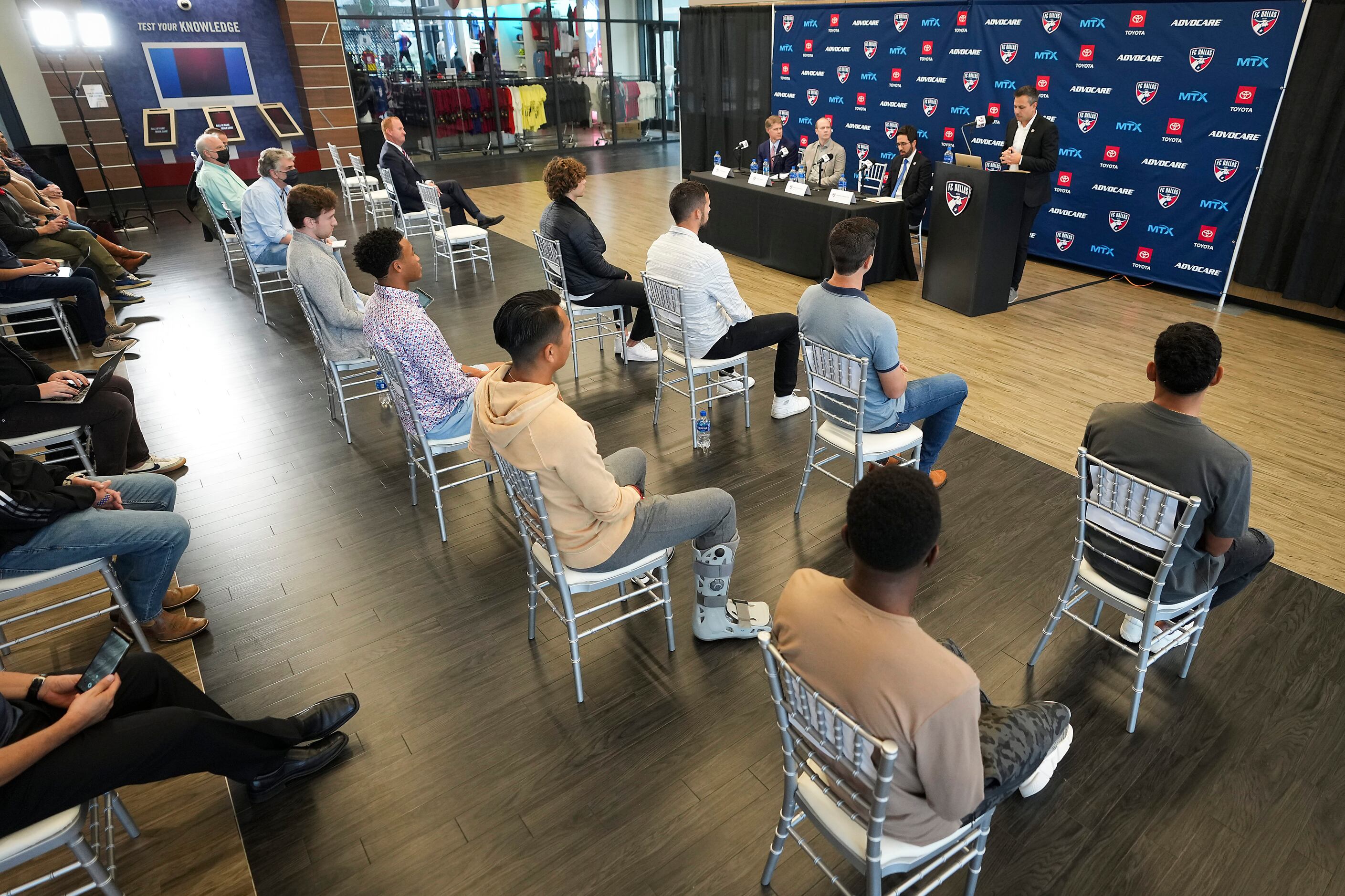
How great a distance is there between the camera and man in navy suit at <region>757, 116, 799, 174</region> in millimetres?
8250

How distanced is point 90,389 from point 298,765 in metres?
2.30

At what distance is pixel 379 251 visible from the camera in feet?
10.8

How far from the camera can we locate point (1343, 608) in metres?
2.93

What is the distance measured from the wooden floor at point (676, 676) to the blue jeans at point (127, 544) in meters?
0.35

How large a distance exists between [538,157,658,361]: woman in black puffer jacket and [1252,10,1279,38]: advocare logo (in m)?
5.14

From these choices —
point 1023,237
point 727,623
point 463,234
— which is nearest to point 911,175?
point 1023,237

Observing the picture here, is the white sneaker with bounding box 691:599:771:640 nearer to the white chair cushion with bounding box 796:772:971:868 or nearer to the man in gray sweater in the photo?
the white chair cushion with bounding box 796:772:971:868

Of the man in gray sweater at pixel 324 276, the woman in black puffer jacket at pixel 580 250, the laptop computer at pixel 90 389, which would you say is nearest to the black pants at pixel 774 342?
the woman in black puffer jacket at pixel 580 250

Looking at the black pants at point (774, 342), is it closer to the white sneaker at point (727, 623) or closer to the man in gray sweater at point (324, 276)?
the white sneaker at point (727, 623)

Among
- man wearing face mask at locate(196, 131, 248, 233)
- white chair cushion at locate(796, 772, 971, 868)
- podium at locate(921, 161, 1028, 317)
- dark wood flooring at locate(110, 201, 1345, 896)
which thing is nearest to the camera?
white chair cushion at locate(796, 772, 971, 868)

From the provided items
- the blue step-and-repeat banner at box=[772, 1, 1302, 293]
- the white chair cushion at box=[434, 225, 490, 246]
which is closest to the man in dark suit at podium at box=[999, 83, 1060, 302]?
the blue step-and-repeat banner at box=[772, 1, 1302, 293]

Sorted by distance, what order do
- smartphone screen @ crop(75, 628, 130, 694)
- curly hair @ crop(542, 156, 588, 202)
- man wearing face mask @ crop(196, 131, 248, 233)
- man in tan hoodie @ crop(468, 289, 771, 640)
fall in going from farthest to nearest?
man wearing face mask @ crop(196, 131, 248, 233) < curly hair @ crop(542, 156, 588, 202) < man in tan hoodie @ crop(468, 289, 771, 640) < smartphone screen @ crop(75, 628, 130, 694)

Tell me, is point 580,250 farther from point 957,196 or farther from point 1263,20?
point 1263,20

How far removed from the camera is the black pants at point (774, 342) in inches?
165
